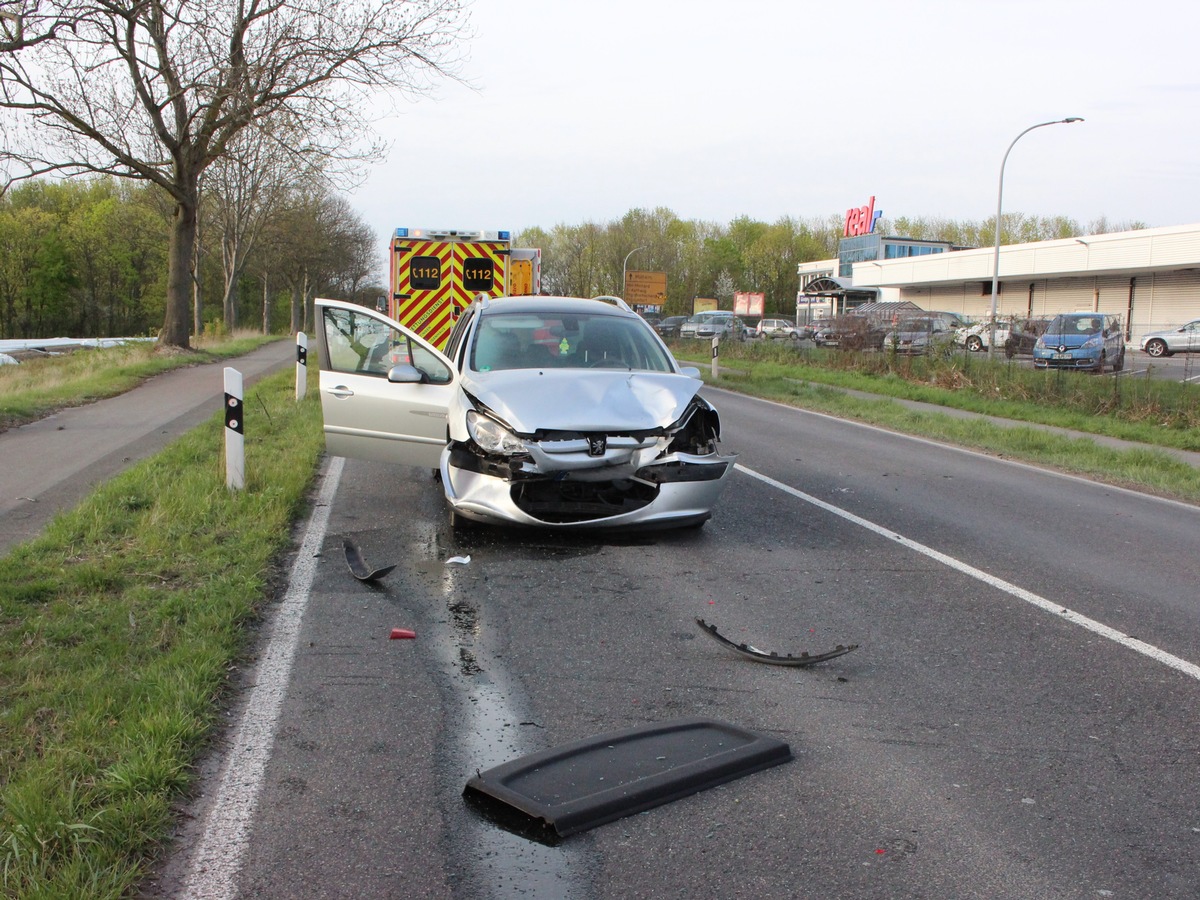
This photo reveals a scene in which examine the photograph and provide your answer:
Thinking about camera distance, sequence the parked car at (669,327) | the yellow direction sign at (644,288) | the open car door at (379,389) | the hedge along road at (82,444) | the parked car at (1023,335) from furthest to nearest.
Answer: the yellow direction sign at (644,288), the parked car at (669,327), the parked car at (1023,335), the hedge along road at (82,444), the open car door at (379,389)

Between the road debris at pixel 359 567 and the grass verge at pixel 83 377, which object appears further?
the grass verge at pixel 83 377

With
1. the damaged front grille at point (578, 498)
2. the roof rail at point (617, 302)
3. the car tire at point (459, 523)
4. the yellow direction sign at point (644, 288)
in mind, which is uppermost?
the yellow direction sign at point (644, 288)

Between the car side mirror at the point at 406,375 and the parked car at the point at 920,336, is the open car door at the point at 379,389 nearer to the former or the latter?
the car side mirror at the point at 406,375

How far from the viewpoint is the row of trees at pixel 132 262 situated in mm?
49094

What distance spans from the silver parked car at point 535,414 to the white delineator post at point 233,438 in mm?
829

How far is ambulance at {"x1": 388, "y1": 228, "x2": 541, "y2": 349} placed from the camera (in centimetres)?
1783

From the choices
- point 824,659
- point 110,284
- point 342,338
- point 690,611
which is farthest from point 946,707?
point 110,284

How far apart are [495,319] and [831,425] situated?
367 inches

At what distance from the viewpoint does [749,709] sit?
4.37m

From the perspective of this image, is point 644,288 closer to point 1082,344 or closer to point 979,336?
point 979,336

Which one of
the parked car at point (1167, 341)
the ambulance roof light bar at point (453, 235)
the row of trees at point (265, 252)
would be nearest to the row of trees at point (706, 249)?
the row of trees at point (265, 252)

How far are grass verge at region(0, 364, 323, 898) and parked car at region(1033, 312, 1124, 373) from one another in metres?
17.7

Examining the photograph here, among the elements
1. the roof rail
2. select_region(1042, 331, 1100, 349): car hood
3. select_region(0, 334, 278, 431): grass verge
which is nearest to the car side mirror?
the roof rail

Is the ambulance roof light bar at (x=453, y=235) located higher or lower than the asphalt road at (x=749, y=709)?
higher
